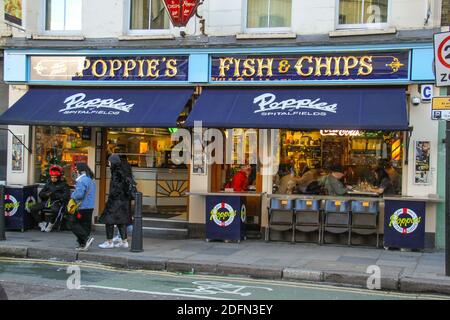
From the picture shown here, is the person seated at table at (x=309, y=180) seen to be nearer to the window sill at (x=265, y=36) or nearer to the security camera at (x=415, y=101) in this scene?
the security camera at (x=415, y=101)

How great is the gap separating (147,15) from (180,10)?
5.46 ft

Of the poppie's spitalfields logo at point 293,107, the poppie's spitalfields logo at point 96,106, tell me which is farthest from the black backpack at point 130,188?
the poppie's spitalfields logo at point 293,107

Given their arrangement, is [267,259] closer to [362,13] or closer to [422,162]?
[422,162]

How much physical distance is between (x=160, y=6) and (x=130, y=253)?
19.8ft

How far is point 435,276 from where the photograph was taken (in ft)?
28.1

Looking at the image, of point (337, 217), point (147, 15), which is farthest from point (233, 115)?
point (147, 15)

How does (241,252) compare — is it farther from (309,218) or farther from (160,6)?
(160,6)

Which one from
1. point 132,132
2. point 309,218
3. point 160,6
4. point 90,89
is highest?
point 160,6

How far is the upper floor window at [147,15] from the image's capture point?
13.2 metres

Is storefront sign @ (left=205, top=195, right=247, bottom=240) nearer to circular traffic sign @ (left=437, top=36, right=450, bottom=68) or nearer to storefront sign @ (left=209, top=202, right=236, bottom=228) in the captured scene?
storefront sign @ (left=209, top=202, right=236, bottom=228)

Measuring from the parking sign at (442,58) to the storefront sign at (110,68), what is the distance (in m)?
5.53

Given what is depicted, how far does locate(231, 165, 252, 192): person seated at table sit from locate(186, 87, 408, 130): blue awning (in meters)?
1.54
